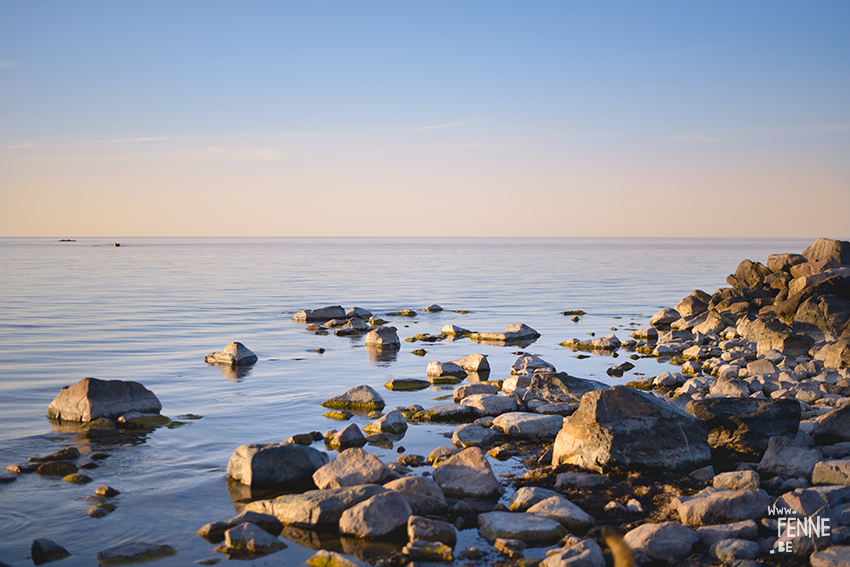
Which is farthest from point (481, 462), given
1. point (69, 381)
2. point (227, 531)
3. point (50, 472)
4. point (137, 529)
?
point (69, 381)

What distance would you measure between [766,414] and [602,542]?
16.0 ft

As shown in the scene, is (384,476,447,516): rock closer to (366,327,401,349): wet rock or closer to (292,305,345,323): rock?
(366,327,401,349): wet rock

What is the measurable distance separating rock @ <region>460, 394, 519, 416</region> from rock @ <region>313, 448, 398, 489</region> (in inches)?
177

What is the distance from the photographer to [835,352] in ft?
57.4

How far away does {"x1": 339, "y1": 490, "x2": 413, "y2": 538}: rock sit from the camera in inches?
298

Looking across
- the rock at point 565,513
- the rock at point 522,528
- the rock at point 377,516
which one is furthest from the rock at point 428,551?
the rock at point 565,513

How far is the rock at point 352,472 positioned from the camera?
28.9 feet

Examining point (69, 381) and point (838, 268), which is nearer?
point (69, 381)

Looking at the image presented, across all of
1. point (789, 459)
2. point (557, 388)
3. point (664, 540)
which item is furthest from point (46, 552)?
point (557, 388)

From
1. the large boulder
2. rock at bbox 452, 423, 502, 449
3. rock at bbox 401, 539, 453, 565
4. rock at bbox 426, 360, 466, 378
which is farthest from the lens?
rock at bbox 426, 360, 466, 378

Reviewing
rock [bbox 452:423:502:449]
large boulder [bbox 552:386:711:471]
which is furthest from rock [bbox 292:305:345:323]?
large boulder [bbox 552:386:711:471]

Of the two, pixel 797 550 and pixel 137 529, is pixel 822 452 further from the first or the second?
pixel 137 529

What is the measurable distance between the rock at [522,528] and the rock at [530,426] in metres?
3.98

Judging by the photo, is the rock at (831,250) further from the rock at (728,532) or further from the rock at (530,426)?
the rock at (728,532)
